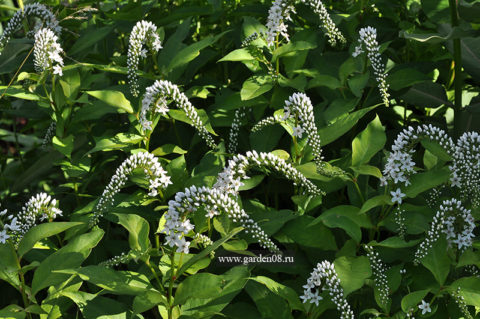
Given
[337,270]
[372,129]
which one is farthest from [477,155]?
[337,270]

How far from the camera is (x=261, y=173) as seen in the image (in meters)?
2.62

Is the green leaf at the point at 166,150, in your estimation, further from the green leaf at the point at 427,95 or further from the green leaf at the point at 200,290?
the green leaf at the point at 427,95

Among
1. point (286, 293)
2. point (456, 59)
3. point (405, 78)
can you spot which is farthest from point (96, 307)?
Result: point (456, 59)

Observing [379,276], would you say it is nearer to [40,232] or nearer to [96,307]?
[96,307]

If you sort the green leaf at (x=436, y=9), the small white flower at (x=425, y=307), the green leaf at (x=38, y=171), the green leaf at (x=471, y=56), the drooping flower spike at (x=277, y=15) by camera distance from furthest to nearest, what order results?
1. the green leaf at (x=38, y=171)
2. the green leaf at (x=436, y=9)
3. the green leaf at (x=471, y=56)
4. the drooping flower spike at (x=277, y=15)
5. the small white flower at (x=425, y=307)

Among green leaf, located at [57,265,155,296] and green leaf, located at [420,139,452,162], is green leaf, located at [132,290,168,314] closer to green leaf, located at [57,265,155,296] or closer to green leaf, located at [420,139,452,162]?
green leaf, located at [57,265,155,296]

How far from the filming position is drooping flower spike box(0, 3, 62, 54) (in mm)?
2889

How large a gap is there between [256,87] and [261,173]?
360 millimetres

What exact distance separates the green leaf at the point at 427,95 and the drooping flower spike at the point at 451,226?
70cm

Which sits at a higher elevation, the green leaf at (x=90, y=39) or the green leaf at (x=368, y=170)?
the green leaf at (x=90, y=39)

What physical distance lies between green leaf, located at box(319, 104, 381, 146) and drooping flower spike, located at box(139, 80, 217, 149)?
44 cm

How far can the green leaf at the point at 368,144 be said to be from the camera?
2.26 meters

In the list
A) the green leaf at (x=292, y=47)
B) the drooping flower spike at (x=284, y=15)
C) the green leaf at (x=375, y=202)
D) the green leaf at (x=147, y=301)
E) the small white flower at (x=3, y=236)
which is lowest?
the green leaf at (x=147, y=301)

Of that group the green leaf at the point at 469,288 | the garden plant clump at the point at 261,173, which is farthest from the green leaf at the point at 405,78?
the green leaf at the point at 469,288
